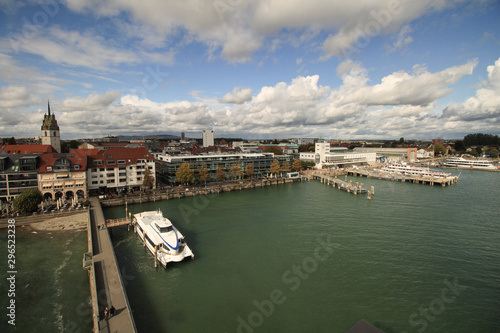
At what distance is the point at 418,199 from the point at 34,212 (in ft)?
165

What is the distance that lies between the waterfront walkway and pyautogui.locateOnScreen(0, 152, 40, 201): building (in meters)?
18.6

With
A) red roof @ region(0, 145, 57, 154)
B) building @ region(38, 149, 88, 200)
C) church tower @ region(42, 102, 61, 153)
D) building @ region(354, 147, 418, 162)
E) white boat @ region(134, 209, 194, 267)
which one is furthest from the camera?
building @ region(354, 147, 418, 162)

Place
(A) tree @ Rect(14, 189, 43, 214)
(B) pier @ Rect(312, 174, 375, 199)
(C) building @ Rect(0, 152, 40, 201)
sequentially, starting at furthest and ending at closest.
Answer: (B) pier @ Rect(312, 174, 375, 199)
(C) building @ Rect(0, 152, 40, 201)
(A) tree @ Rect(14, 189, 43, 214)

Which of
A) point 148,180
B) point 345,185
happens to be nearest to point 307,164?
point 345,185

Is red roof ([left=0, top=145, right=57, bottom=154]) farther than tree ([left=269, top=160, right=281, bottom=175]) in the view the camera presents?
No

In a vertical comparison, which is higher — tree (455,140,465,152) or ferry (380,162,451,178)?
tree (455,140,465,152)

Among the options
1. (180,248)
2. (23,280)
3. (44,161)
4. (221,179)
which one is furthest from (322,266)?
(44,161)

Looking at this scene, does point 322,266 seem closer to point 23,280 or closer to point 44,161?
point 23,280

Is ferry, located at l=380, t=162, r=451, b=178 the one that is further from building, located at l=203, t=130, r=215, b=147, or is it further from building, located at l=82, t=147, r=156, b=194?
building, located at l=203, t=130, r=215, b=147

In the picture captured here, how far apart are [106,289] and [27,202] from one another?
829 inches

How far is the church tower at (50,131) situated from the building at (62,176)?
18.2m
